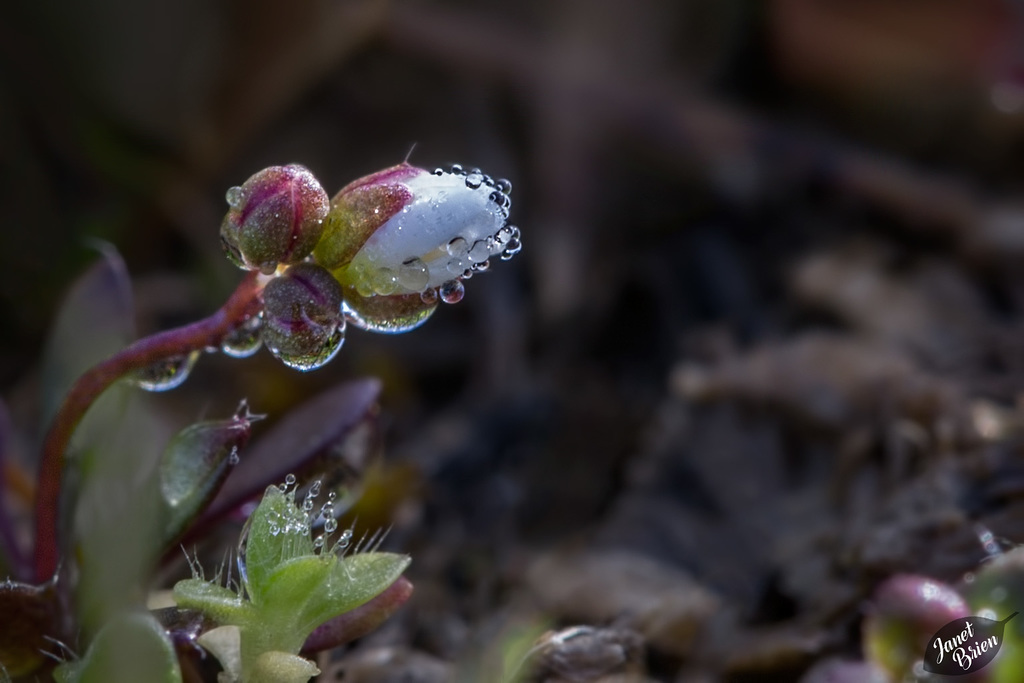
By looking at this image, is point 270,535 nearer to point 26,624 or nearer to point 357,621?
point 357,621

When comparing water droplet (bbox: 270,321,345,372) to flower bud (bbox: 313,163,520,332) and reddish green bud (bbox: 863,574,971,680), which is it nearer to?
flower bud (bbox: 313,163,520,332)

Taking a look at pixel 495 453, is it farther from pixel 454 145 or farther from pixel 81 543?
pixel 454 145

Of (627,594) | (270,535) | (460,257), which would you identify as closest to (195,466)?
(270,535)

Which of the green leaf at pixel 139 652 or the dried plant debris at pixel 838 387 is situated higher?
the dried plant debris at pixel 838 387

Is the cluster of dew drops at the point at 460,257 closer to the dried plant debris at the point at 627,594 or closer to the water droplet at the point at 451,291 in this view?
the water droplet at the point at 451,291

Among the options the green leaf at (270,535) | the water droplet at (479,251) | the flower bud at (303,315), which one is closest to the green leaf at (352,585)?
the green leaf at (270,535)

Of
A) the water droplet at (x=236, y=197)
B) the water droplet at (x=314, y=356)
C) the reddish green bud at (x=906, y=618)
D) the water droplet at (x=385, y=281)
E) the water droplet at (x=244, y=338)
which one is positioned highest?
the water droplet at (x=236, y=197)

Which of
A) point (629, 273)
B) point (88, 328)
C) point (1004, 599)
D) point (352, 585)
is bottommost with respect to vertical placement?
point (352, 585)
